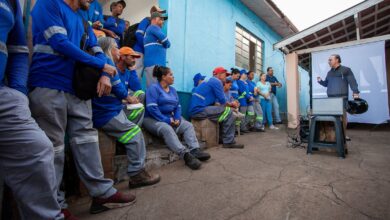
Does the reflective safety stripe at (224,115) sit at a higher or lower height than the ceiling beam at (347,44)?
lower

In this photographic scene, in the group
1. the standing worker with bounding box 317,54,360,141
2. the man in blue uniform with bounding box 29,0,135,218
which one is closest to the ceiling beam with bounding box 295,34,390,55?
the standing worker with bounding box 317,54,360,141

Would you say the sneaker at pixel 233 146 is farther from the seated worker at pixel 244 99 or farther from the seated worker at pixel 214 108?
the seated worker at pixel 244 99

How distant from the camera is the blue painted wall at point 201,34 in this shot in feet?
16.9

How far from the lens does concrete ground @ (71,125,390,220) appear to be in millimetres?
1854

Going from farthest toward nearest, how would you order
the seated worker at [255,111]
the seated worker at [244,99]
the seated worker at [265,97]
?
the seated worker at [265,97], the seated worker at [255,111], the seated worker at [244,99]

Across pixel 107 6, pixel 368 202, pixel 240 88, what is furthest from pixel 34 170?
pixel 107 6

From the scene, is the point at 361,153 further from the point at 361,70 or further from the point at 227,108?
the point at 361,70

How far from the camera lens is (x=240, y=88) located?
271 inches

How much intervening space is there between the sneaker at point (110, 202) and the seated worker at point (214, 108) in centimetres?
274

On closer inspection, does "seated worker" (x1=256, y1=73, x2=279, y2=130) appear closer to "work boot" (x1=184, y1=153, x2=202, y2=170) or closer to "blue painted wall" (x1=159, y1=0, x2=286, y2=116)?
"blue painted wall" (x1=159, y1=0, x2=286, y2=116)

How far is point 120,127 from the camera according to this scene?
94.4 inches

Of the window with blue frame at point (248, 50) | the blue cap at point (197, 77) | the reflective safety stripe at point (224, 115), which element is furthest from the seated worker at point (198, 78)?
the window with blue frame at point (248, 50)

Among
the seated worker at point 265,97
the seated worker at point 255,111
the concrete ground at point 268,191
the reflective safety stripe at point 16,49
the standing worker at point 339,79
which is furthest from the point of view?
the seated worker at point 265,97

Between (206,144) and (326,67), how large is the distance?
5831mm
